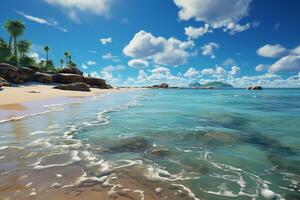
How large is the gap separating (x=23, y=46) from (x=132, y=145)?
82.2m

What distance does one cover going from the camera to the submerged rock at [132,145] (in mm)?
8258

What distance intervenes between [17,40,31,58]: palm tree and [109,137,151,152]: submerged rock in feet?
267

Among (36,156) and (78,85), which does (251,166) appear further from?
(78,85)

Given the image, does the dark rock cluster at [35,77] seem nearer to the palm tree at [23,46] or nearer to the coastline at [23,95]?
the coastline at [23,95]

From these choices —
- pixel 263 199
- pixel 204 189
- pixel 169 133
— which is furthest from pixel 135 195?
pixel 169 133

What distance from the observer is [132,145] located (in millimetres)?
8773

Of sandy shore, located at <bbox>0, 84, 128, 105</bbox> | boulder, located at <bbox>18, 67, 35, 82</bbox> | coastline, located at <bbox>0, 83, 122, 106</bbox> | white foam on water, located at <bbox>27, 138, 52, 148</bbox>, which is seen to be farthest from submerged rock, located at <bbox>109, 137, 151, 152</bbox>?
boulder, located at <bbox>18, 67, 35, 82</bbox>

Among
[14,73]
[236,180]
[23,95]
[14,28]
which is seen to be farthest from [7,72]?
[236,180]

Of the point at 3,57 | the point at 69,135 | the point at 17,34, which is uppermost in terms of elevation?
the point at 17,34

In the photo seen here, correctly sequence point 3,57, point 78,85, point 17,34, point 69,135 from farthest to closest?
point 17,34 → point 3,57 → point 78,85 → point 69,135

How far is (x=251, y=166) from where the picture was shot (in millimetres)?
6828

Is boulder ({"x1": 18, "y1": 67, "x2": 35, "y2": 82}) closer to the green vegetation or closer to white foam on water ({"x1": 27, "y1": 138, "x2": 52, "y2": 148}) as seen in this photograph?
the green vegetation

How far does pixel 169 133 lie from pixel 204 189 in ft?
18.9

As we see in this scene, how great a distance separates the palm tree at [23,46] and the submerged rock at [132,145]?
8127cm
